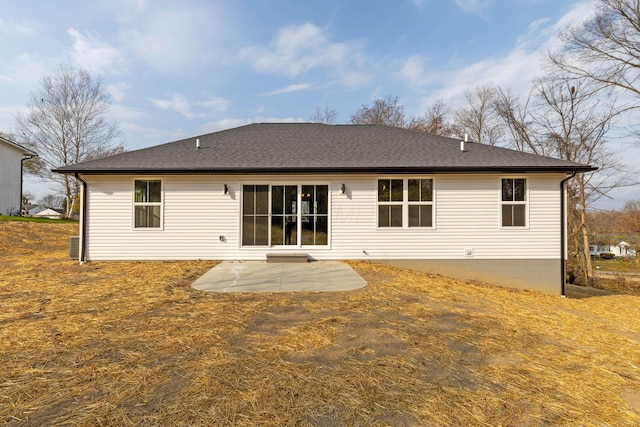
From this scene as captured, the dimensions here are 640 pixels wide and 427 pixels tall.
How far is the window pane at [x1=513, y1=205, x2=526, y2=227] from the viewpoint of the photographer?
806 cm

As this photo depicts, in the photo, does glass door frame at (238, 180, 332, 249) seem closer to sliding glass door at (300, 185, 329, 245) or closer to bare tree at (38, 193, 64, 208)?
sliding glass door at (300, 185, 329, 245)

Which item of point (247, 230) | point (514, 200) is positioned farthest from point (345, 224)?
point (514, 200)

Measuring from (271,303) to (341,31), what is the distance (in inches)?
651

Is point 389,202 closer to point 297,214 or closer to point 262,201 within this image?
point 297,214

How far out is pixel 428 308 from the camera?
4.55m

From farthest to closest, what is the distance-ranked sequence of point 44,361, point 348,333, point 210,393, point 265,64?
point 265,64, point 348,333, point 44,361, point 210,393

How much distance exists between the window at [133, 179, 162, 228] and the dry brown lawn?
3.12m

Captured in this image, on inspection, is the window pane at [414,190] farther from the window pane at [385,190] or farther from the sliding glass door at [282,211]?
the sliding glass door at [282,211]

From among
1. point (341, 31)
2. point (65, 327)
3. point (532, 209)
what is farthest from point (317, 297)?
point (341, 31)

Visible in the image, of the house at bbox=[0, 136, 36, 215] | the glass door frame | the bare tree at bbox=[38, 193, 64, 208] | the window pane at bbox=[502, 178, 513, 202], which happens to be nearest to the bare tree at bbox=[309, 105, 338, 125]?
the glass door frame

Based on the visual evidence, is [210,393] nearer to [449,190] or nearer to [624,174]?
[449,190]

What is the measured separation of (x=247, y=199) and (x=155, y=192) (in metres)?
2.57

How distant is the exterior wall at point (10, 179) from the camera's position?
18562 millimetres

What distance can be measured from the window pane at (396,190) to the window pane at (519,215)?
3.18 metres
